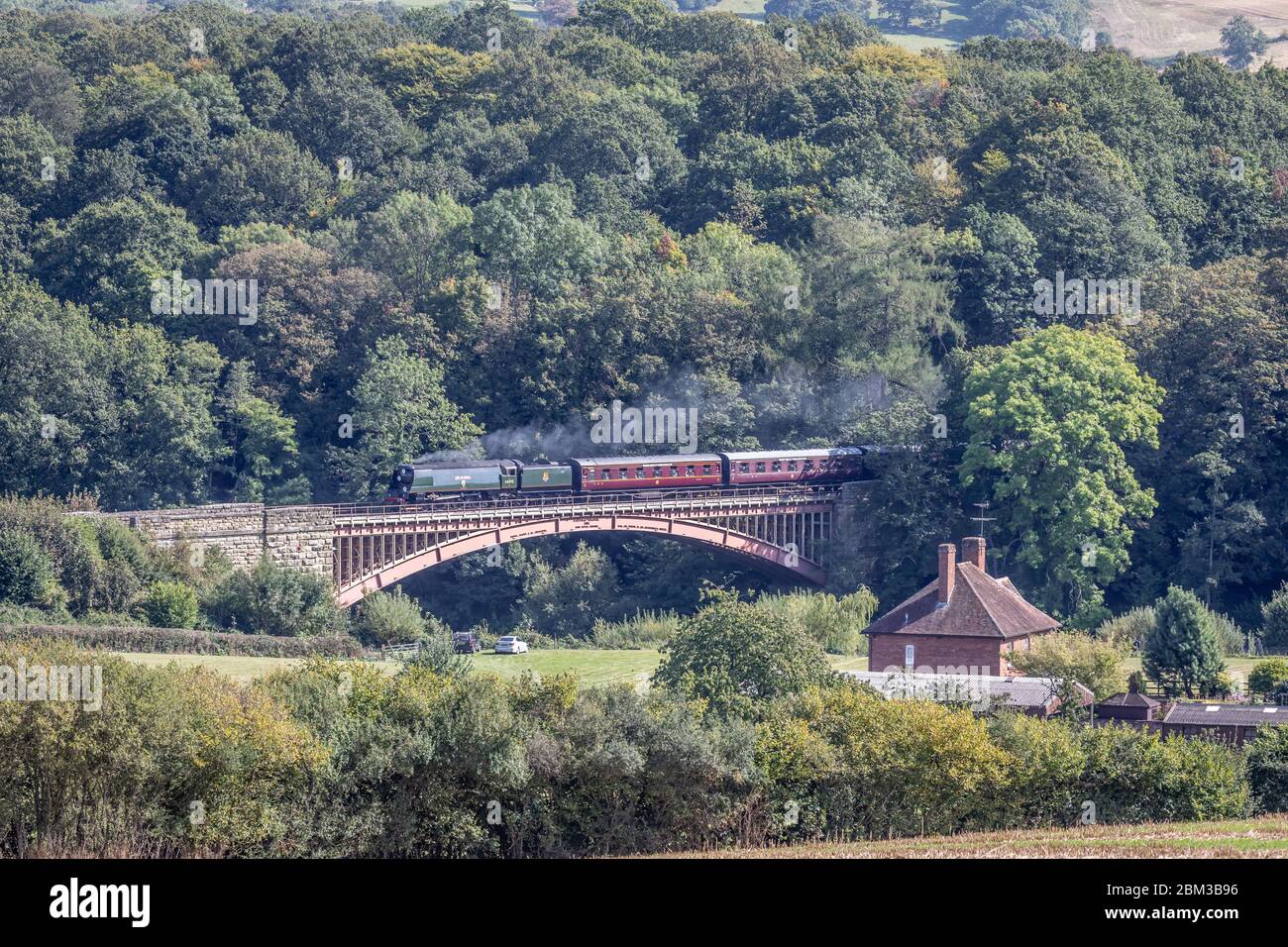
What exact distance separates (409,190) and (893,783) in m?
76.2

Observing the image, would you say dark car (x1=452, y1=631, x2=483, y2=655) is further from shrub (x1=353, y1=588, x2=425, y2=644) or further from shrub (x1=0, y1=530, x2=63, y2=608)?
shrub (x1=0, y1=530, x2=63, y2=608)

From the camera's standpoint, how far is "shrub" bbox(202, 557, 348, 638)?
7950 cm

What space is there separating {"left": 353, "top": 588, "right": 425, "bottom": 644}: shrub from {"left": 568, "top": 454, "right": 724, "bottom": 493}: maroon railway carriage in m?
12.7

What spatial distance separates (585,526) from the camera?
3583 inches

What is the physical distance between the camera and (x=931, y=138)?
123312 millimetres

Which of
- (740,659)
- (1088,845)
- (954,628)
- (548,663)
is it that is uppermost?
(954,628)

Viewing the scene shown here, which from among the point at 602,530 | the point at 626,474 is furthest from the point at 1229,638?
the point at 626,474

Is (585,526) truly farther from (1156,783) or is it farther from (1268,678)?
(1156,783)

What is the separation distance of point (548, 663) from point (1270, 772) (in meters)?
30.7

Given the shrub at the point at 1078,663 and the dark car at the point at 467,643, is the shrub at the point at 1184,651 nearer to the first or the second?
the shrub at the point at 1078,663

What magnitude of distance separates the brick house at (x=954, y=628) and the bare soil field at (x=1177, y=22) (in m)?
97.0

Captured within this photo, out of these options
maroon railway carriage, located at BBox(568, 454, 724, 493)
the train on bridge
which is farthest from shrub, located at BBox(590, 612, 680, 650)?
the train on bridge
